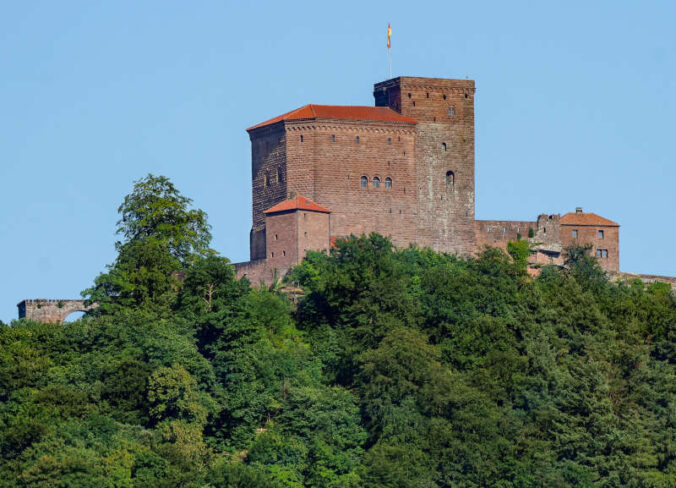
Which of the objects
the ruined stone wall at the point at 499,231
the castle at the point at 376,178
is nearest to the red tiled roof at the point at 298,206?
the castle at the point at 376,178

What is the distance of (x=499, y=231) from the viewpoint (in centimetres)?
9488

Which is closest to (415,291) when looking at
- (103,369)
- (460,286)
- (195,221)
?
(460,286)

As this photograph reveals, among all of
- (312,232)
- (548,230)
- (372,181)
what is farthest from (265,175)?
(548,230)

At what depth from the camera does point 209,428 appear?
6794 cm

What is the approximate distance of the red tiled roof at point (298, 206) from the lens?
88125mm

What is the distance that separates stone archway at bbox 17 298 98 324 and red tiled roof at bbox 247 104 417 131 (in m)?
12.5

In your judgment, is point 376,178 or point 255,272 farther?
point 376,178

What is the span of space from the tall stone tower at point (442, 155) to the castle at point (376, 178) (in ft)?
0.15

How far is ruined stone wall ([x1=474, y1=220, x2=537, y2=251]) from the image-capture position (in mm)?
94125

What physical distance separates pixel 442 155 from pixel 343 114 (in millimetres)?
5212

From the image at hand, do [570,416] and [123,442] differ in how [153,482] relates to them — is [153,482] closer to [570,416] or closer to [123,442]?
[123,442]

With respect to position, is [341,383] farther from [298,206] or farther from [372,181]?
[372,181]

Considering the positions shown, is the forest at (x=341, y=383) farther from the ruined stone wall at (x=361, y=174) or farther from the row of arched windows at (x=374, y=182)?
the row of arched windows at (x=374, y=182)

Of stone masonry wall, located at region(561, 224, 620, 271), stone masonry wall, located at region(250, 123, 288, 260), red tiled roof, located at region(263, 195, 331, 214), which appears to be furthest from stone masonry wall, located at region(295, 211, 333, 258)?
stone masonry wall, located at region(561, 224, 620, 271)
